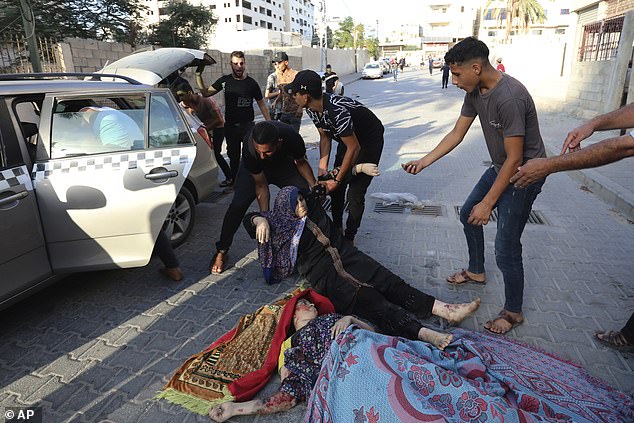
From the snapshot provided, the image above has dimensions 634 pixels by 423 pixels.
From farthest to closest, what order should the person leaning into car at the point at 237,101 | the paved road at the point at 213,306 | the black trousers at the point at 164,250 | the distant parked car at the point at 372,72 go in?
the distant parked car at the point at 372,72 → the person leaning into car at the point at 237,101 → the black trousers at the point at 164,250 → the paved road at the point at 213,306

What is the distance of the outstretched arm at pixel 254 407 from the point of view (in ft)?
7.19

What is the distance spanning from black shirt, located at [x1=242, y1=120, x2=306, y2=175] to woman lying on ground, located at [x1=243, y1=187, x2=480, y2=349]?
1.78 ft

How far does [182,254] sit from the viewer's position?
423 centimetres

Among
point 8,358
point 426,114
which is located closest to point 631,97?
point 426,114

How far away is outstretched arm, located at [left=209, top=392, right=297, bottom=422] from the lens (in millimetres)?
2191

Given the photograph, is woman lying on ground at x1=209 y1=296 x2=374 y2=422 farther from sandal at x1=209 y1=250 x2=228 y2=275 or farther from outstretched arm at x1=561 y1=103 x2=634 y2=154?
outstretched arm at x1=561 y1=103 x2=634 y2=154

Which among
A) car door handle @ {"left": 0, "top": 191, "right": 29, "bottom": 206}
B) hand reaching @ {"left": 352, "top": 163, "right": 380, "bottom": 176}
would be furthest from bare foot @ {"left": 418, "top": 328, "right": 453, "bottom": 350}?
car door handle @ {"left": 0, "top": 191, "right": 29, "bottom": 206}

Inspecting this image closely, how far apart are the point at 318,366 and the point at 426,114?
13722mm

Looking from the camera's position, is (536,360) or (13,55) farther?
(13,55)

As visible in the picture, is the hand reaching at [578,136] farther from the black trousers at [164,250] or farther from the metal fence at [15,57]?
the metal fence at [15,57]

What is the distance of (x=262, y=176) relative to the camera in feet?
12.4

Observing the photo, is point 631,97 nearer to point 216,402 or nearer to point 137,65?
point 137,65

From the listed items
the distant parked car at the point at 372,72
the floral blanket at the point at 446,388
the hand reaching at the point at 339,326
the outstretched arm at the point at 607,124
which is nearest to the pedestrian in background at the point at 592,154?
the outstretched arm at the point at 607,124

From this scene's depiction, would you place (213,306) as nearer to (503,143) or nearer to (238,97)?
(503,143)
